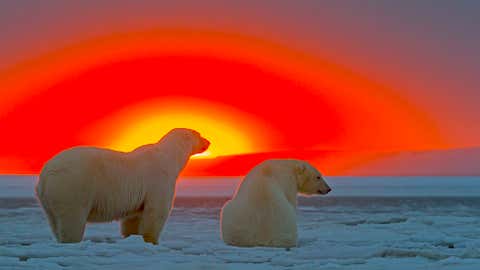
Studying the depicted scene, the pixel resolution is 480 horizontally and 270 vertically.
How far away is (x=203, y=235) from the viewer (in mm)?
10617

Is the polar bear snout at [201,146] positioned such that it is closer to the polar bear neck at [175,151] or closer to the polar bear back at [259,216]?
the polar bear neck at [175,151]

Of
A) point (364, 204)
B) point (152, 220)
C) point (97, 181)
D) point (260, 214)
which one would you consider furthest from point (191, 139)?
point (364, 204)

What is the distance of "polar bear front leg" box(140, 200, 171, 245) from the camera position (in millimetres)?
8297

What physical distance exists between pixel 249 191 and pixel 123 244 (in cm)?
159

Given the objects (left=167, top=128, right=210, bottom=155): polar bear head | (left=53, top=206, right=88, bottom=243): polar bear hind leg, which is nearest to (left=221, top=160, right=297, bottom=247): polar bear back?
(left=167, top=128, right=210, bottom=155): polar bear head

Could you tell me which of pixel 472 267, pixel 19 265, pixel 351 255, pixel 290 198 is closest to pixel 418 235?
pixel 290 198

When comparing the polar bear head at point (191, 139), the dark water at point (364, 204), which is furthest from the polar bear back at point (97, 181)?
the dark water at point (364, 204)

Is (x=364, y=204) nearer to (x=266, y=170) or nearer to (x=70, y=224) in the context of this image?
(x=266, y=170)

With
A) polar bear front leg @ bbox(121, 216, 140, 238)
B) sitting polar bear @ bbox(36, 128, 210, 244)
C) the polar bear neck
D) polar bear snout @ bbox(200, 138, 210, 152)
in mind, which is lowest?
polar bear front leg @ bbox(121, 216, 140, 238)

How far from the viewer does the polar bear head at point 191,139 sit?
8.98 metres

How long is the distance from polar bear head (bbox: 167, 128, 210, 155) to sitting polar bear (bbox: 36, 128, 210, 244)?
0.01 metres

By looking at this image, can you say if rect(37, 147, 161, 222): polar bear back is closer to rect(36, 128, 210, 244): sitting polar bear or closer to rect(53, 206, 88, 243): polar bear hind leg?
rect(36, 128, 210, 244): sitting polar bear

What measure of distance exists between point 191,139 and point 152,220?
52.0 inches

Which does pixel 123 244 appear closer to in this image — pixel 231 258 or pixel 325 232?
pixel 231 258
